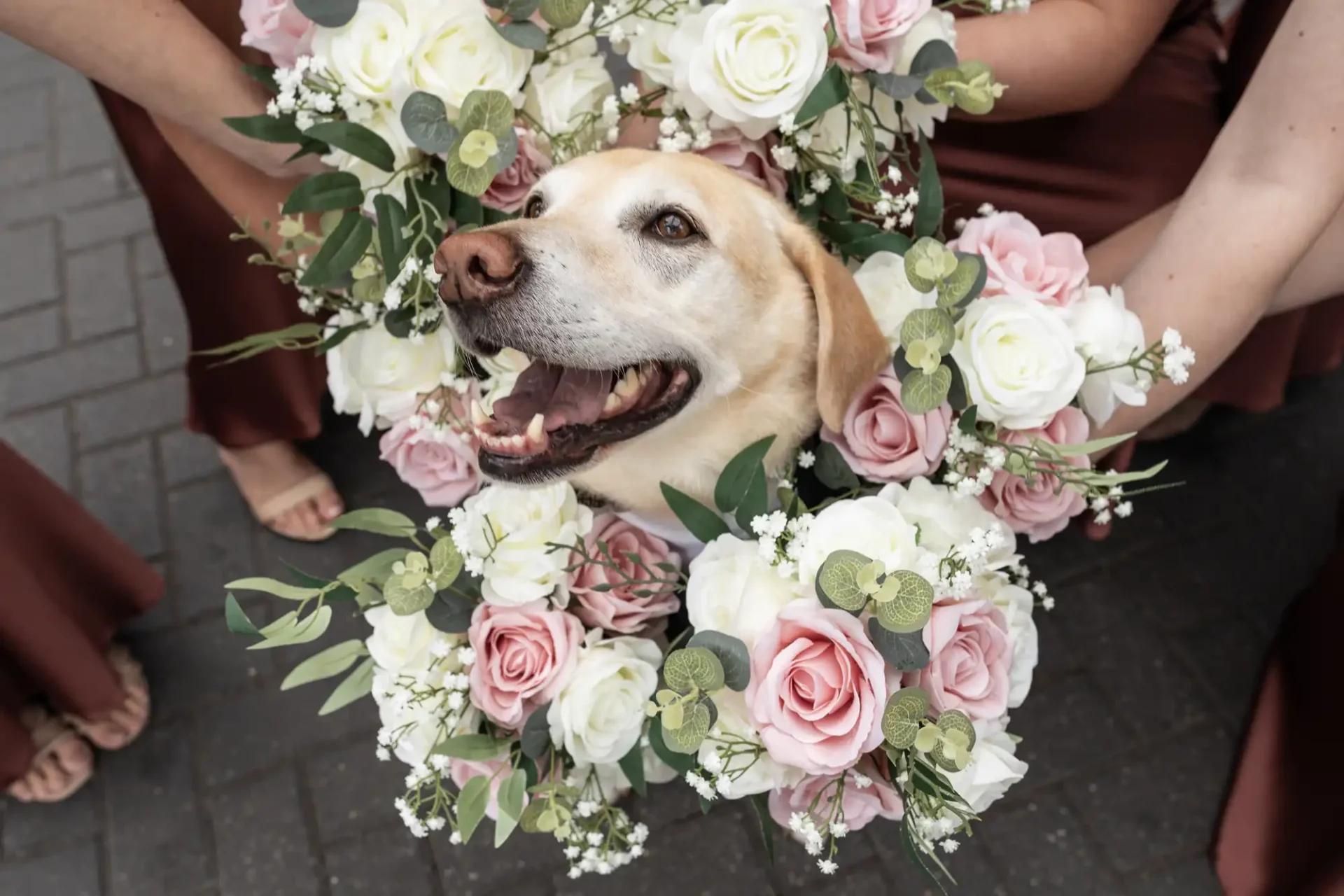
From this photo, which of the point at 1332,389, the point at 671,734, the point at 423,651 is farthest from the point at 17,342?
the point at 1332,389

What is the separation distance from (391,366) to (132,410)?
1.83m

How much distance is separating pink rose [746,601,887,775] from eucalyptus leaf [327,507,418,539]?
466 mm

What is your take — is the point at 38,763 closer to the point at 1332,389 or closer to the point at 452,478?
the point at 452,478

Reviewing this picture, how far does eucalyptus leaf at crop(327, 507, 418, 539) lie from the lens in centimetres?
107

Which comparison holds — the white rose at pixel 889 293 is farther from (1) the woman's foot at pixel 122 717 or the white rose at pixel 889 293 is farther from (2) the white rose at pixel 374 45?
(1) the woman's foot at pixel 122 717

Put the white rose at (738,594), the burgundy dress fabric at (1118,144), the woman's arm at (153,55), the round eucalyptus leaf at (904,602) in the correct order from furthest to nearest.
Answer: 1. the burgundy dress fabric at (1118,144)
2. the woman's arm at (153,55)
3. the white rose at (738,594)
4. the round eucalyptus leaf at (904,602)

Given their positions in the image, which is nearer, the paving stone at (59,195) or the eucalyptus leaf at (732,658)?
the eucalyptus leaf at (732,658)

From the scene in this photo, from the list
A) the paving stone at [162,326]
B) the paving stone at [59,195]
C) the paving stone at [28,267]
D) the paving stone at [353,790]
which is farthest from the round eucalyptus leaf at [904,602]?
the paving stone at [59,195]

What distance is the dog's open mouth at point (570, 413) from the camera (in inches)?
44.1

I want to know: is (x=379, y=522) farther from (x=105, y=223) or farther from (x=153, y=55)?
(x=105, y=223)

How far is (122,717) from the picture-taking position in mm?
2066

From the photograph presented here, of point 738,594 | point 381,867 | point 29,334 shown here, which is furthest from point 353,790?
point 29,334

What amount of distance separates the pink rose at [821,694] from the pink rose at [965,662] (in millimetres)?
73

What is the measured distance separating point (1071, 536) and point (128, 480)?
257 cm
